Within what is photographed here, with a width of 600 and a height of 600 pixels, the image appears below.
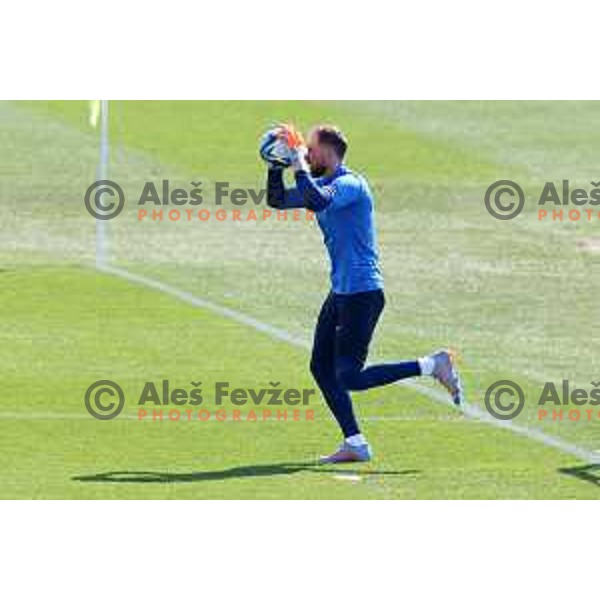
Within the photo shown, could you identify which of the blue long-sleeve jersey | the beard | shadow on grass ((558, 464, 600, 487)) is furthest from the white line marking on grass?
the beard

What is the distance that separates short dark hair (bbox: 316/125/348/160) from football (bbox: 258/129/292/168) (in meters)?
0.30

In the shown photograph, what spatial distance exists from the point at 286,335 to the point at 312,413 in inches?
122

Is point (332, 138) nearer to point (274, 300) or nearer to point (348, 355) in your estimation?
point (348, 355)

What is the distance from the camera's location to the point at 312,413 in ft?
55.8

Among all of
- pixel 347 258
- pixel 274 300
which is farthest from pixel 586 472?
pixel 274 300

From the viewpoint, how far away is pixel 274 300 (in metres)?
21.8

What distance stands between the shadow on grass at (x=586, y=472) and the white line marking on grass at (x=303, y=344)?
28cm

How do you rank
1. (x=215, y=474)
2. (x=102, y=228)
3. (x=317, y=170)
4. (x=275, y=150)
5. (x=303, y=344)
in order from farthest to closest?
(x=102, y=228)
(x=303, y=344)
(x=317, y=170)
(x=215, y=474)
(x=275, y=150)

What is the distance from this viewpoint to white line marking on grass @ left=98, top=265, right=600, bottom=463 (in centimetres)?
1562

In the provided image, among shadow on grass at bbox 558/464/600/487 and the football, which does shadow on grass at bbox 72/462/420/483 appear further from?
the football

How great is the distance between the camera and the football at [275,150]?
47.2 ft

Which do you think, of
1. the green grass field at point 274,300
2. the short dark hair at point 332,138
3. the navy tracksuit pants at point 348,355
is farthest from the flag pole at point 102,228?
the short dark hair at point 332,138

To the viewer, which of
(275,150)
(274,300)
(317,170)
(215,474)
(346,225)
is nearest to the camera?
(275,150)

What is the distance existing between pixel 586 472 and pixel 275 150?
2.88 metres
